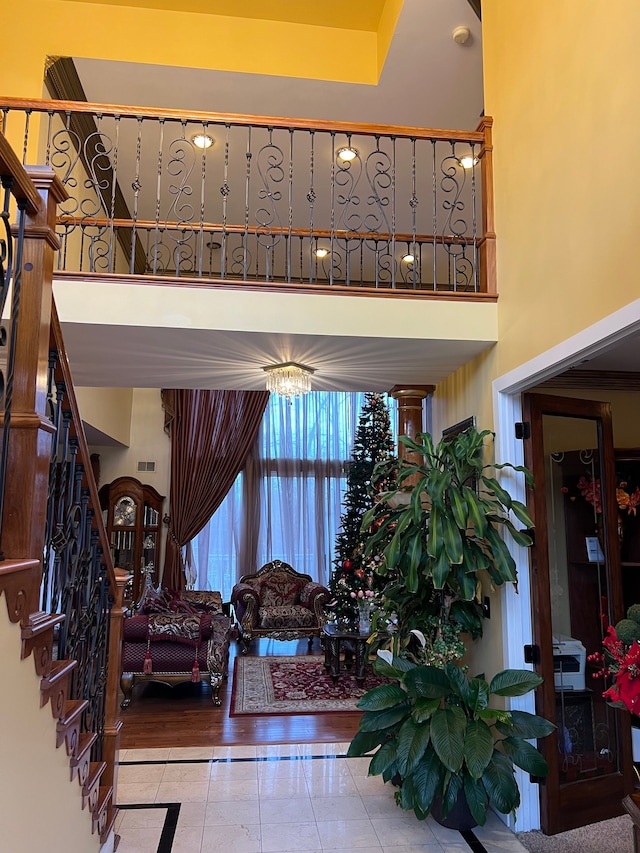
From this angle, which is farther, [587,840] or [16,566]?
[587,840]

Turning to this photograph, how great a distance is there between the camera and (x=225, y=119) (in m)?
3.99

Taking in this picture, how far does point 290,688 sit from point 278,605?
1.97 meters

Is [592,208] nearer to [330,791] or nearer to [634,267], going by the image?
[634,267]

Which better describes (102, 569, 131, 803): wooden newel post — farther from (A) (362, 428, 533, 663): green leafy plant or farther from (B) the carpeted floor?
(B) the carpeted floor

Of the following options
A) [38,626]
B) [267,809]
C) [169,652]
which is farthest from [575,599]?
[169,652]

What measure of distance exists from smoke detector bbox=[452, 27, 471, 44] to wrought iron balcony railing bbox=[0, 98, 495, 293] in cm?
74

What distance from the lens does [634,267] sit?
7.66ft

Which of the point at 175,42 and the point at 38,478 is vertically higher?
the point at 175,42

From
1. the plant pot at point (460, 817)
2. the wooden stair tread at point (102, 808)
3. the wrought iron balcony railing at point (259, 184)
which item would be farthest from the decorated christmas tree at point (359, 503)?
the wooden stair tread at point (102, 808)

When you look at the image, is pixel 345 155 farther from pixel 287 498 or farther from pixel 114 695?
pixel 114 695

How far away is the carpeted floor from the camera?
10.2 feet

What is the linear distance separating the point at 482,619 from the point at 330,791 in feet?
4.57

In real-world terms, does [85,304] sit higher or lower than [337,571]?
higher

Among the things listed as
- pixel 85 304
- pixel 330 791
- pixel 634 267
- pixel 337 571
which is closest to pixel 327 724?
pixel 330 791
